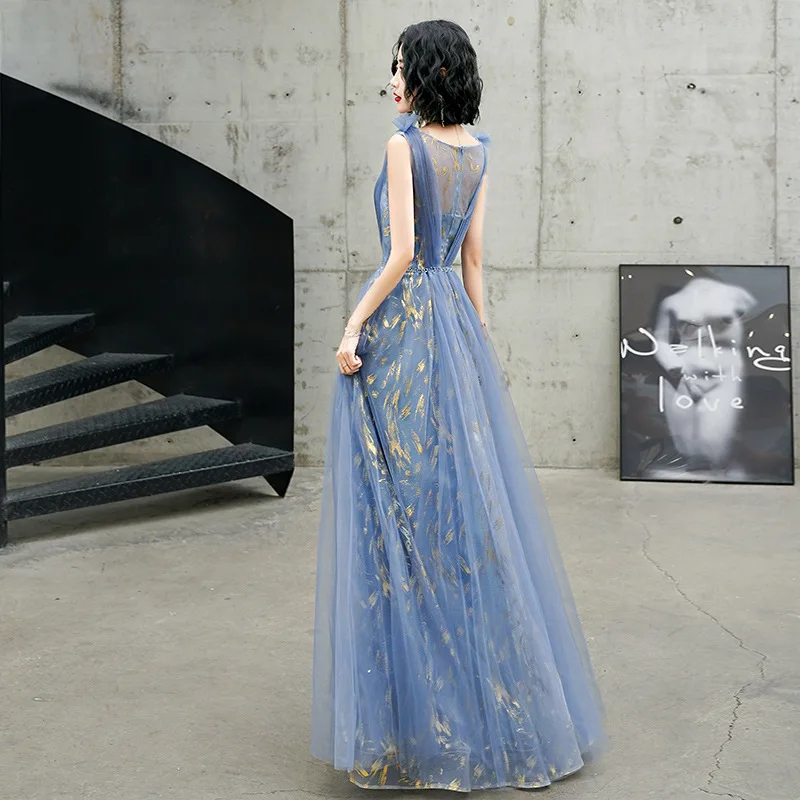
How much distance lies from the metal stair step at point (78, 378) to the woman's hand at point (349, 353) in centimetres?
254

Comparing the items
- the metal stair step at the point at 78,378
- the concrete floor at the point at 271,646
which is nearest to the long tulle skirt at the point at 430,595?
the concrete floor at the point at 271,646

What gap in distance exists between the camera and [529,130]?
5.65 metres

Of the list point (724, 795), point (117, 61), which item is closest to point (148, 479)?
point (117, 61)

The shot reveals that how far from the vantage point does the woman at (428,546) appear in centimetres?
228

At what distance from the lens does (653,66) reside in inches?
219

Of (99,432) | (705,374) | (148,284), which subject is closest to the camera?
(99,432)

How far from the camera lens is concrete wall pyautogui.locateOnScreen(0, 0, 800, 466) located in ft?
18.2

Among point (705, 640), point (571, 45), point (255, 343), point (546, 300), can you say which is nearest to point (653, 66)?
point (571, 45)

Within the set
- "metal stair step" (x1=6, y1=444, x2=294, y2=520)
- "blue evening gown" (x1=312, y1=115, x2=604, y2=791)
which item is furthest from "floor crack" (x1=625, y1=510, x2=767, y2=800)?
"metal stair step" (x1=6, y1=444, x2=294, y2=520)

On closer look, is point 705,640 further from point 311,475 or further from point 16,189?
point 16,189

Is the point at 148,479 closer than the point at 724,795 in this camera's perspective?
No

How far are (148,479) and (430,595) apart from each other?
8.65 ft

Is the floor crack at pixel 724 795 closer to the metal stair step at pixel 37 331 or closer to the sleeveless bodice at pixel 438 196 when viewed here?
the sleeveless bodice at pixel 438 196

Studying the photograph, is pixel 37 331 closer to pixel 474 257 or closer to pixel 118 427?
pixel 118 427
